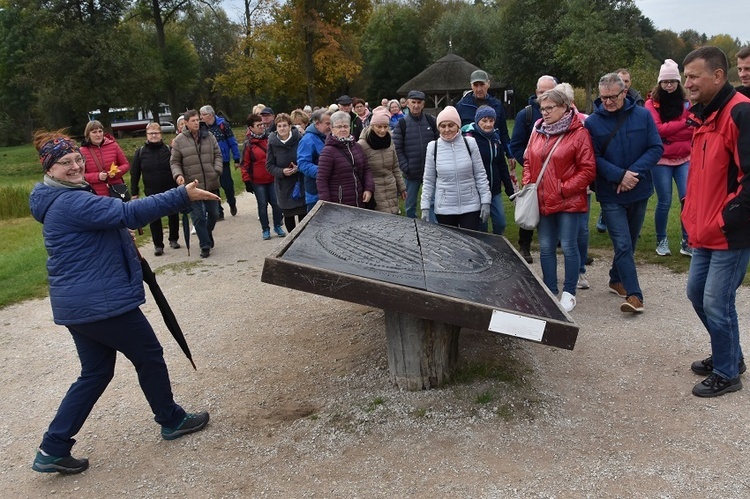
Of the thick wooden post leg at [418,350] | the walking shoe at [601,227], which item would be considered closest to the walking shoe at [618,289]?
the walking shoe at [601,227]

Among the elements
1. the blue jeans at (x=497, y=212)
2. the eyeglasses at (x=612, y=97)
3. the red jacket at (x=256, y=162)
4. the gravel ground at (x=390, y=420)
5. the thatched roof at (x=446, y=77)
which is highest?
the thatched roof at (x=446, y=77)

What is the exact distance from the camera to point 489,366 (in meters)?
4.56

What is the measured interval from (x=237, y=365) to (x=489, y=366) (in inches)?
80.1

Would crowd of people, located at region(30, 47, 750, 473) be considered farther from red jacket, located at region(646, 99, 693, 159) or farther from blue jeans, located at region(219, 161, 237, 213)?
blue jeans, located at region(219, 161, 237, 213)

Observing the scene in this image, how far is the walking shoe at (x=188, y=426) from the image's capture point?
4.08 meters

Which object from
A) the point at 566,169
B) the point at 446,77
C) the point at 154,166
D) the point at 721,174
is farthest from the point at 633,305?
the point at 446,77

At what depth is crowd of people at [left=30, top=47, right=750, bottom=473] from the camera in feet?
11.8

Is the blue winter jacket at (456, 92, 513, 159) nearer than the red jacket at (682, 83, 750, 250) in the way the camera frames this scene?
No

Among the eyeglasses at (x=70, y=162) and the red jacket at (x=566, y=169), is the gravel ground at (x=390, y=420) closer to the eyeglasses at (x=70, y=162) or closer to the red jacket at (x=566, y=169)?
the red jacket at (x=566, y=169)

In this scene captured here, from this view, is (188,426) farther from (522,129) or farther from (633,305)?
(522,129)

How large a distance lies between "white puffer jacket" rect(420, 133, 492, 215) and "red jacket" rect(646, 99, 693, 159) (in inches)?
87.2

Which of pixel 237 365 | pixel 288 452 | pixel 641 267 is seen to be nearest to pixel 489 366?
pixel 288 452

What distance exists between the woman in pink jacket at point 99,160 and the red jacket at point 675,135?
6571mm

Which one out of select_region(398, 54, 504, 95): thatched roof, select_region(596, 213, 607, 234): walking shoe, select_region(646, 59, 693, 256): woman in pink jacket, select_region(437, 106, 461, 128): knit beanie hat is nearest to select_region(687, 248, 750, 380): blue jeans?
select_region(437, 106, 461, 128): knit beanie hat
